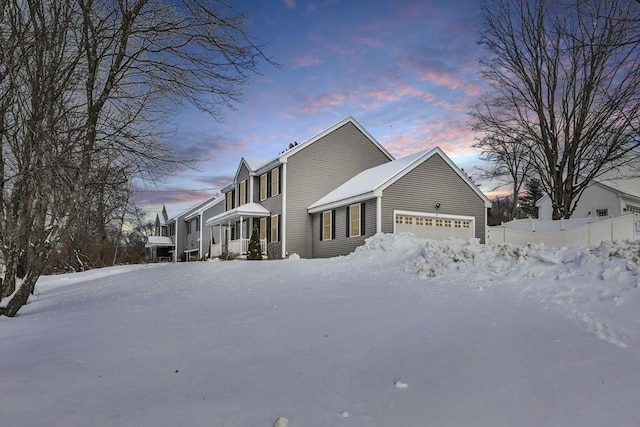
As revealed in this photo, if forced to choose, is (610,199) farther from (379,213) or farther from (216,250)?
(216,250)

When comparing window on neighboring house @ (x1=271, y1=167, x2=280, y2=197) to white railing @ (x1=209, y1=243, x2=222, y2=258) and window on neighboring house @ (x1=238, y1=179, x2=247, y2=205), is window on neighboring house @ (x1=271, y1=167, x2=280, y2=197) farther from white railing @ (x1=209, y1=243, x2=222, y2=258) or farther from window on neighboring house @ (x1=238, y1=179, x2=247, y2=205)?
white railing @ (x1=209, y1=243, x2=222, y2=258)

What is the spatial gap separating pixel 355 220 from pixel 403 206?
2026mm

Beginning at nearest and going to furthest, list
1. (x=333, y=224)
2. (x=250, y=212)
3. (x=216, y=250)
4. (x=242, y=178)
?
(x=333, y=224) → (x=250, y=212) → (x=242, y=178) → (x=216, y=250)

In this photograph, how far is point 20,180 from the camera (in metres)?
8.47

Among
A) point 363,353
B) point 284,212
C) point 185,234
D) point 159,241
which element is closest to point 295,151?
point 284,212

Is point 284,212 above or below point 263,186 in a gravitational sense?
below

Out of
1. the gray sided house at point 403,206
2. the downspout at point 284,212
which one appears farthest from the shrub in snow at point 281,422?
the downspout at point 284,212

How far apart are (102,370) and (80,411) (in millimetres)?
1025

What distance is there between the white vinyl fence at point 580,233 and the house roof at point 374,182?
203 centimetres

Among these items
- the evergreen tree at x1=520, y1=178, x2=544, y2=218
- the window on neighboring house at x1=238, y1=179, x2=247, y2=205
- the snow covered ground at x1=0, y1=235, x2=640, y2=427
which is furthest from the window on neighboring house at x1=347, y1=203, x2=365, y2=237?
the evergreen tree at x1=520, y1=178, x2=544, y2=218

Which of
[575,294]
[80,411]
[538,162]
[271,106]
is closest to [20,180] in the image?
[80,411]

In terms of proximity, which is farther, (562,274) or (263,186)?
(263,186)

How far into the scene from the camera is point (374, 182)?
19500mm

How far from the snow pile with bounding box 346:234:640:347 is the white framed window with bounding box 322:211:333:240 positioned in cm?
959
